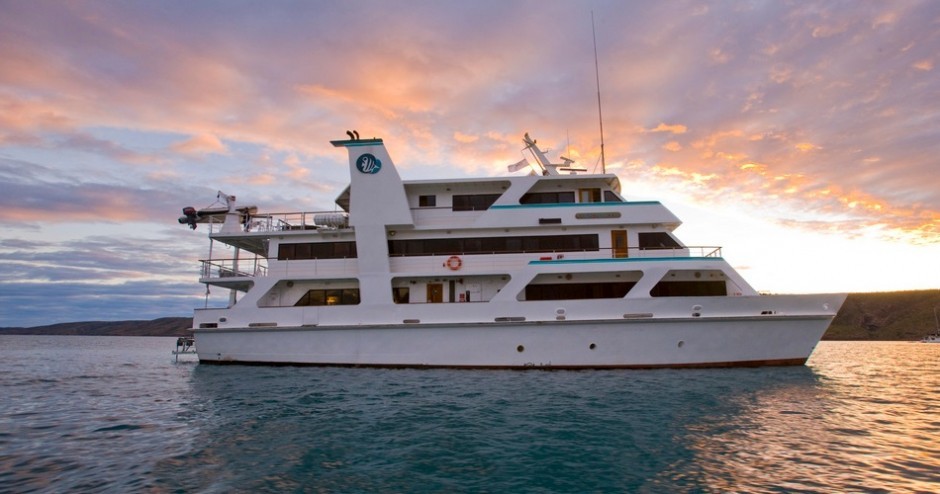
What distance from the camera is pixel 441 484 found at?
5668 millimetres

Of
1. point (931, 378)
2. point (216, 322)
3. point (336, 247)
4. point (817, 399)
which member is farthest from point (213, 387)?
point (931, 378)

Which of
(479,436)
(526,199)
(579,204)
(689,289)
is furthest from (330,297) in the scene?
(689,289)

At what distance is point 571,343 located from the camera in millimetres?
15664

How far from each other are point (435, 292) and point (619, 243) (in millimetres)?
7222

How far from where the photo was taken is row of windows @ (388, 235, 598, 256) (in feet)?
58.0

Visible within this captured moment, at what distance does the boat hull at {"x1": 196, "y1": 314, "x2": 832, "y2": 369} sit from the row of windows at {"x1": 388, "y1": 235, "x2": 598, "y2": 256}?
3180mm

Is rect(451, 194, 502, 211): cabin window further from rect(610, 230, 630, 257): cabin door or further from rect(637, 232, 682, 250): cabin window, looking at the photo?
rect(637, 232, 682, 250): cabin window

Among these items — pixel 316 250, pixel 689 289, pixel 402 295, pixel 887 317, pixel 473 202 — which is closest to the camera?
pixel 689 289

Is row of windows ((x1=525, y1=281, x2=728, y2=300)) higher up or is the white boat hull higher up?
row of windows ((x1=525, y1=281, x2=728, y2=300))

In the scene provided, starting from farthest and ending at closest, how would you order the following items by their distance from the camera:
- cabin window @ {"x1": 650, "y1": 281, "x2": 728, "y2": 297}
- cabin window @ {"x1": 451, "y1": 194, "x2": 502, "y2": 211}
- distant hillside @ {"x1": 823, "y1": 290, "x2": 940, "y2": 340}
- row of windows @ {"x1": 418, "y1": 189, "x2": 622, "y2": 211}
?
distant hillside @ {"x1": 823, "y1": 290, "x2": 940, "y2": 340} < cabin window @ {"x1": 451, "y1": 194, "x2": 502, "y2": 211} < row of windows @ {"x1": 418, "y1": 189, "x2": 622, "y2": 211} < cabin window @ {"x1": 650, "y1": 281, "x2": 728, "y2": 297}

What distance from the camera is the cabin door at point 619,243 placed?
1744 cm

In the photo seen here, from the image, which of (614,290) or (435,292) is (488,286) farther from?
(614,290)

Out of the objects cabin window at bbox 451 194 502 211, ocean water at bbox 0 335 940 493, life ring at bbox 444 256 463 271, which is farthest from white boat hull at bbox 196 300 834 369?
cabin window at bbox 451 194 502 211

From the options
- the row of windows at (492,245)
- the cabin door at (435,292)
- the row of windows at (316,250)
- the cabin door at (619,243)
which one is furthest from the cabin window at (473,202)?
the cabin door at (619,243)
